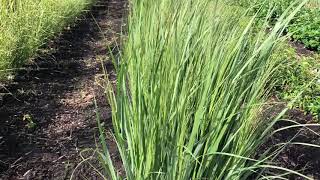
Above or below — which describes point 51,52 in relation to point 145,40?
below

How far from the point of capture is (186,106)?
1552mm

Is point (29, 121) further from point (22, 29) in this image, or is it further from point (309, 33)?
point (309, 33)

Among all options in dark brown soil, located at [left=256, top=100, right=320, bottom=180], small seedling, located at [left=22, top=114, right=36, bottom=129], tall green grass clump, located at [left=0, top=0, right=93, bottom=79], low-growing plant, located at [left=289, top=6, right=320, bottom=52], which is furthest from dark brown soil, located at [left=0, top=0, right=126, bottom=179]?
low-growing plant, located at [left=289, top=6, right=320, bottom=52]

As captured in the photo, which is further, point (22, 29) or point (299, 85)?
point (299, 85)

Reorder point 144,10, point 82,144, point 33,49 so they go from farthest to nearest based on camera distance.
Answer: point 33,49
point 82,144
point 144,10

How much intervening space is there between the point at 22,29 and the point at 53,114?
990mm

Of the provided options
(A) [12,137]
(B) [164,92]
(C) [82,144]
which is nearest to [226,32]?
(B) [164,92]

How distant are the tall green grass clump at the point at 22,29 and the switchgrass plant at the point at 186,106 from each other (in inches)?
67.5

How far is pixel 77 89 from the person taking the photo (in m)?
3.41

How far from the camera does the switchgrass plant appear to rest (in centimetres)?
152

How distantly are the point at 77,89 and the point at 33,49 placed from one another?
0.66 meters

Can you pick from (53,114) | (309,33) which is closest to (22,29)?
(53,114)

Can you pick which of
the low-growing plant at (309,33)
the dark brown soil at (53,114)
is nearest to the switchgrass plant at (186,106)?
the dark brown soil at (53,114)

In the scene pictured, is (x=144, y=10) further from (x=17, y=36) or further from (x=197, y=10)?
(x=17, y=36)
